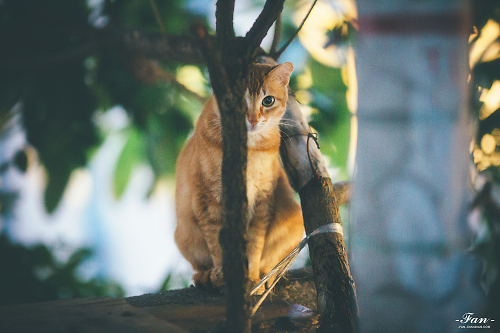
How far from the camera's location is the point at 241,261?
2.56 ft

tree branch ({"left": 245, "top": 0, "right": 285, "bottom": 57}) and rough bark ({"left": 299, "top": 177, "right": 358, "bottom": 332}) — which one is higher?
tree branch ({"left": 245, "top": 0, "right": 285, "bottom": 57})

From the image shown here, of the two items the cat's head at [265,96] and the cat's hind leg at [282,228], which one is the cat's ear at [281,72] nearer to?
the cat's head at [265,96]

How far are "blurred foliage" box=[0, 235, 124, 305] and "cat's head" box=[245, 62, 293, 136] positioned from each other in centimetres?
226

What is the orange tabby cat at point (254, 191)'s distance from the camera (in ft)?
4.68

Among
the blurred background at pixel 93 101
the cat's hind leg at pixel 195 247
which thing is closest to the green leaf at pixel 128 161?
the blurred background at pixel 93 101

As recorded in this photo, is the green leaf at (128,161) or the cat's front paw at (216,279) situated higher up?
the green leaf at (128,161)

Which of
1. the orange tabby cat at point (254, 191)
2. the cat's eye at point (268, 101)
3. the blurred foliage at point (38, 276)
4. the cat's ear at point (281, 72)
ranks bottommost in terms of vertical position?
the blurred foliage at point (38, 276)

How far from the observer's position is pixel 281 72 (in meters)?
1.50

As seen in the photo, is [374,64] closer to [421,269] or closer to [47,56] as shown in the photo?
[421,269]

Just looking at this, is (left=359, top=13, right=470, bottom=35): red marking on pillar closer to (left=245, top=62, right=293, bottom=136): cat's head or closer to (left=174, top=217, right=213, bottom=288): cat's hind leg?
(left=245, top=62, right=293, bottom=136): cat's head

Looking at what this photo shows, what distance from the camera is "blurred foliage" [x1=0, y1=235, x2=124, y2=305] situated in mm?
2586

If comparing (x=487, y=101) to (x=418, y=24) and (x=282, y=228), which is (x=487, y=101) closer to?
(x=418, y=24)

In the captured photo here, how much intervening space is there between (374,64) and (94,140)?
248 centimetres

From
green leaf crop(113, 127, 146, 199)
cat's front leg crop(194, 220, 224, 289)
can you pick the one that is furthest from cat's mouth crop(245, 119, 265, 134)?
green leaf crop(113, 127, 146, 199)
